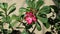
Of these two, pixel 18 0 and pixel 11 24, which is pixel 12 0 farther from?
pixel 11 24

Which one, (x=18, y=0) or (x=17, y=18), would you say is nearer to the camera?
(x=17, y=18)

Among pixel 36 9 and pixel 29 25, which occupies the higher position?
pixel 36 9

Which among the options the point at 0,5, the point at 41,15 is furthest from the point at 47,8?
the point at 0,5

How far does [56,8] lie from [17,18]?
285 millimetres

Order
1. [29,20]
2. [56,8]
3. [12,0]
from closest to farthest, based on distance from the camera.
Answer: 1. [29,20]
2. [56,8]
3. [12,0]

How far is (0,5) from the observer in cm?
119

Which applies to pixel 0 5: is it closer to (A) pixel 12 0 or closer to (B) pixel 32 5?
(B) pixel 32 5

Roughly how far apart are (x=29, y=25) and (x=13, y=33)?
16 cm

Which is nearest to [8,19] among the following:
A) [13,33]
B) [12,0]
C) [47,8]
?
[13,33]

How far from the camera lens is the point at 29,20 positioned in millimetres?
1123

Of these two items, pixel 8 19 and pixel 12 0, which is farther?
pixel 12 0

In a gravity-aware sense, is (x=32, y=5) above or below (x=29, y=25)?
above

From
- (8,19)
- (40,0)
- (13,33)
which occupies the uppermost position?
(40,0)

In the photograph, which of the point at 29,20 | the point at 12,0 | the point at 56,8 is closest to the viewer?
the point at 29,20
